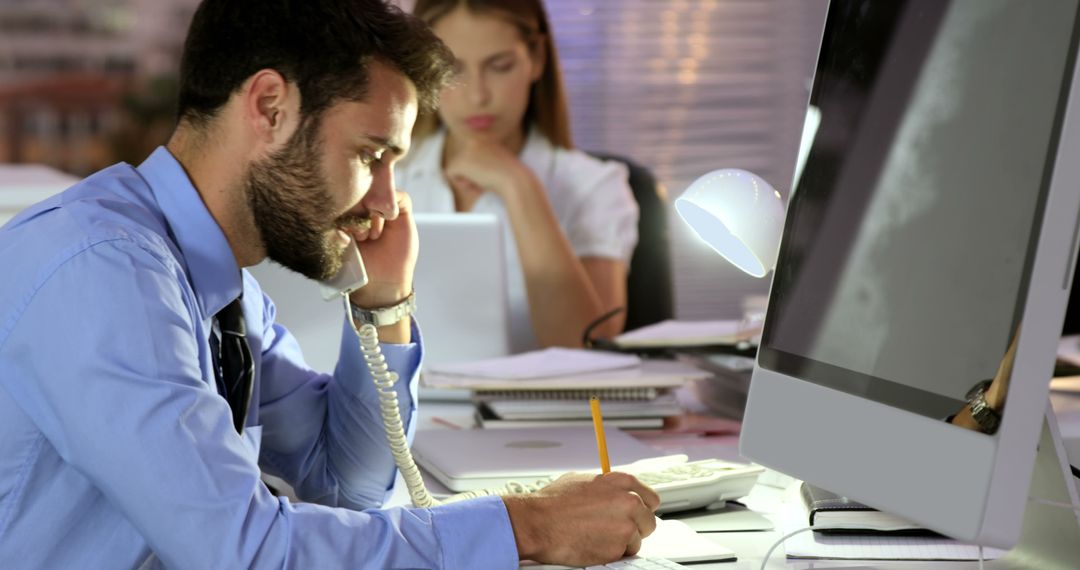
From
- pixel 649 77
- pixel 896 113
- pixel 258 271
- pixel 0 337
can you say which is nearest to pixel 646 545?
pixel 896 113

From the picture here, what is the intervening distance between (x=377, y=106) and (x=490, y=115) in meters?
2.57

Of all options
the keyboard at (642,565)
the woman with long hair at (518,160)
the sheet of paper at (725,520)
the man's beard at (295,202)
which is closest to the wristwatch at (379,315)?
the man's beard at (295,202)

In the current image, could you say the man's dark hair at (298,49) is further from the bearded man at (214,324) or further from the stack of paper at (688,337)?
the stack of paper at (688,337)

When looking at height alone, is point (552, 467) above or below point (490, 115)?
below

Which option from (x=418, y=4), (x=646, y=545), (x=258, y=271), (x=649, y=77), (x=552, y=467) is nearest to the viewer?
(x=646, y=545)

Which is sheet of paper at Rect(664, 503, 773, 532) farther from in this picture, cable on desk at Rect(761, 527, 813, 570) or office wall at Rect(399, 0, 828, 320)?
office wall at Rect(399, 0, 828, 320)

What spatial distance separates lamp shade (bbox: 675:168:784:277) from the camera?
1331 millimetres

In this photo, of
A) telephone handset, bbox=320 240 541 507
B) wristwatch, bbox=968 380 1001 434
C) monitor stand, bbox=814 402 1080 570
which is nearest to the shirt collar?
telephone handset, bbox=320 240 541 507

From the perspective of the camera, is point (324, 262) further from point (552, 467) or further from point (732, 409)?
point (732, 409)

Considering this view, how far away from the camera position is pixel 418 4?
12.3 feet

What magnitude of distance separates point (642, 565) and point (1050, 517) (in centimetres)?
34

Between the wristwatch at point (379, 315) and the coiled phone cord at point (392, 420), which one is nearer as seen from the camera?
the coiled phone cord at point (392, 420)

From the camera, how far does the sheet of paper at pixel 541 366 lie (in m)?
1.91

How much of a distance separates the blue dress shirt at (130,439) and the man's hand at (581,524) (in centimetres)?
2
